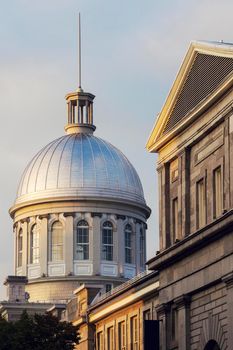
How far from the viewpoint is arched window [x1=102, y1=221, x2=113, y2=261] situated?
142250 millimetres

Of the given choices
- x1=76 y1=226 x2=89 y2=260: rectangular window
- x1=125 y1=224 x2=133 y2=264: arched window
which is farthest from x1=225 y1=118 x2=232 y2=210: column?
x1=125 y1=224 x2=133 y2=264: arched window

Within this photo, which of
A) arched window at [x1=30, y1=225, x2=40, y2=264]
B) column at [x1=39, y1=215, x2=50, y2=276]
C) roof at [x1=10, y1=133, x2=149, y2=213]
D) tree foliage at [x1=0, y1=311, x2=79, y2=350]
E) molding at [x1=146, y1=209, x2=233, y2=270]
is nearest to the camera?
molding at [x1=146, y1=209, x2=233, y2=270]

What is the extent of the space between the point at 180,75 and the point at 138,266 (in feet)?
234

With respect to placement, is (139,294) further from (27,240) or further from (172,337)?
(27,240)

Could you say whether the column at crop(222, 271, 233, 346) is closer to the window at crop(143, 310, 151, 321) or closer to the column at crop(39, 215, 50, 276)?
the window at crop(143, 310, 151, 321)

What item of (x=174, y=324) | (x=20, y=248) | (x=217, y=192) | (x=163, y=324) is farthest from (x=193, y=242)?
(x=20, y=248)

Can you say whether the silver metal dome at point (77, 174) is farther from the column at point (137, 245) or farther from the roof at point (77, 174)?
the column at point (137, 245)

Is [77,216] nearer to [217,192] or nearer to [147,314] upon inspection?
[147,314]

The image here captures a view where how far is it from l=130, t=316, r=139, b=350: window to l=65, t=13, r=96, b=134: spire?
2140 inches

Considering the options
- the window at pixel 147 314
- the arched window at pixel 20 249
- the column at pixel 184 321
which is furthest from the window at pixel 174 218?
the arched window at pixel 20 249

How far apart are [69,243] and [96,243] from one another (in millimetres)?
2401

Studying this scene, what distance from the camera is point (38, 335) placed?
8500cm

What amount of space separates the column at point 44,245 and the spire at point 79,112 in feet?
28.6

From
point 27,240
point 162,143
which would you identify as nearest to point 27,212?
point 27,240
